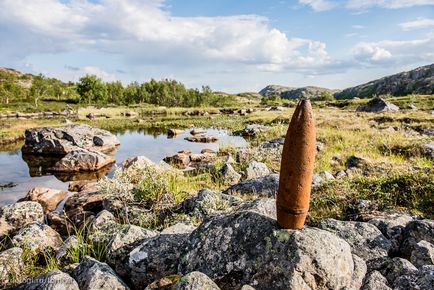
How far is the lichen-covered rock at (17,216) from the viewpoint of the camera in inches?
450

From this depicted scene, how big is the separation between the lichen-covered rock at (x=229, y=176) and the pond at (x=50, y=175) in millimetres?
9753

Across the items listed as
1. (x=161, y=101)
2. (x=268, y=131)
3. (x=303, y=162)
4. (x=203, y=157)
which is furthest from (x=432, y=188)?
(x=161, y=101)

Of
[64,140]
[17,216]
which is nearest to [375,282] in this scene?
[17,216]

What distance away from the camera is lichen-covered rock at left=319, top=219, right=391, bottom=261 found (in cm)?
673

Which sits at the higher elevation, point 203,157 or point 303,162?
point 303,162

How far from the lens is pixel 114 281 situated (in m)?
5.79

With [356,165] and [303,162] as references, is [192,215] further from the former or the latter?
[356,165]

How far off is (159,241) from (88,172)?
1857 cm

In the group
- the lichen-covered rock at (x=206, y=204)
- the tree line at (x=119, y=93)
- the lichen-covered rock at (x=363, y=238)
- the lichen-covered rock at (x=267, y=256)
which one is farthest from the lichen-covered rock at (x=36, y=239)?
the tree line at (x=119, y=93)

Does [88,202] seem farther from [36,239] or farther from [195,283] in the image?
[195,283]

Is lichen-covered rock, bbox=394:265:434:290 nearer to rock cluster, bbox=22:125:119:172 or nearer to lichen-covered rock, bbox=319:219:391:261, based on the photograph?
lichen-covered rock, bbox=319:219:391:261

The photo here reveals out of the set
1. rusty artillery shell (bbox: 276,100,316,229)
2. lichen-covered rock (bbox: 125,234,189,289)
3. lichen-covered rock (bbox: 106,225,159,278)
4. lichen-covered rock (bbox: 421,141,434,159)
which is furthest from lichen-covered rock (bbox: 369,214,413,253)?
lichen-covered rock (bbox: 421,141,434,159)

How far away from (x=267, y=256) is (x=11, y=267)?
18.8 feet

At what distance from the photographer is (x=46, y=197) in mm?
15633
